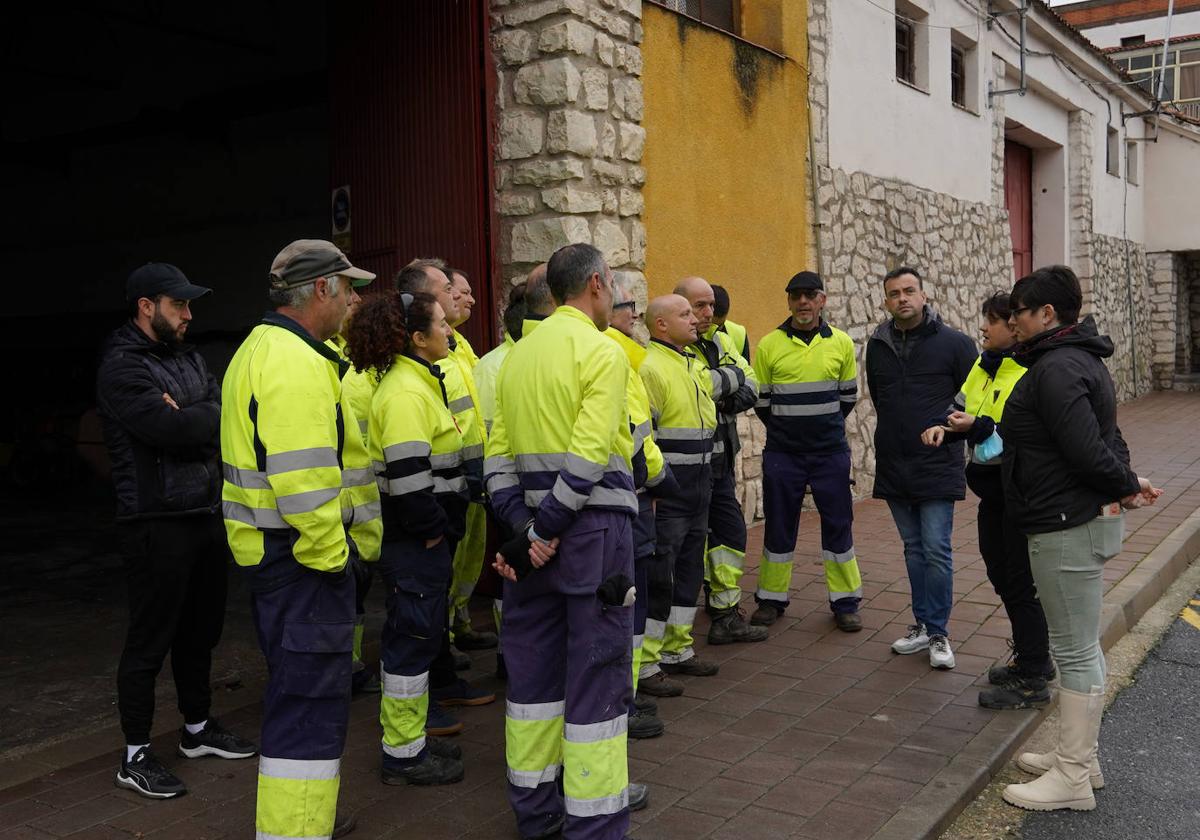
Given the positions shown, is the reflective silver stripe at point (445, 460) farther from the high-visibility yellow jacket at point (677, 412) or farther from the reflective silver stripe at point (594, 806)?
the reflective silver stripe at point (594, 806)

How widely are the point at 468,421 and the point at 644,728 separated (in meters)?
1.54

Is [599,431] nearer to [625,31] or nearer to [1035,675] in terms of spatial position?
[1035,675]

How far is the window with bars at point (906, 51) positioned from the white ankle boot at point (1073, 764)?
10.1m

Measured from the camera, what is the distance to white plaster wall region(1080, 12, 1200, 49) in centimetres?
2605

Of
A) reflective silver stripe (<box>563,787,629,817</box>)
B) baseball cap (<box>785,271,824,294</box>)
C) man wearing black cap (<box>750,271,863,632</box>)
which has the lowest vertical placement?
reflective silver stripe (<box>563,787,629,817</box>)

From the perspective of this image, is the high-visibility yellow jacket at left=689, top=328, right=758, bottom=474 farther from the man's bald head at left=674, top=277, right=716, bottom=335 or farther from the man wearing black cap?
the man wearing black cap

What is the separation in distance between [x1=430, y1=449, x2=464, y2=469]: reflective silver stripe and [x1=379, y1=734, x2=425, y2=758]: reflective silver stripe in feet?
3.56

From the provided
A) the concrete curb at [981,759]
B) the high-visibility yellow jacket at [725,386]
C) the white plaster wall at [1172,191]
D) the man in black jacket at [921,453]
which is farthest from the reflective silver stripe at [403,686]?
the white plaster wall at [1172,191]

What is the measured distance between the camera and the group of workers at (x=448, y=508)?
11.2 ft

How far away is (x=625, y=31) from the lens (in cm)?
727

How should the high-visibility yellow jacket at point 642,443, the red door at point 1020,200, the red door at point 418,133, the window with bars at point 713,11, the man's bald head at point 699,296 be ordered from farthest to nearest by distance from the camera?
the red door at point 1020,200, the window with bars at point 713,11, the red door at point 418,133, the man's bald head at point 699,296, the high-visibility yellow jacket at point 642,443

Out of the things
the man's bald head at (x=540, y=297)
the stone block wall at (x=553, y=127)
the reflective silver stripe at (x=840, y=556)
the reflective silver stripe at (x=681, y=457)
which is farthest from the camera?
the stone block wall at (x=553, y=127)

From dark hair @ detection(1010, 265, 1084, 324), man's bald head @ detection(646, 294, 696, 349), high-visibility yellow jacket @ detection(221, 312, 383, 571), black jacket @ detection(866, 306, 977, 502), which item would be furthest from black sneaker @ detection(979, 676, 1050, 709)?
high-visibility yellow jacket @ detection(221, 312, 383, 571)

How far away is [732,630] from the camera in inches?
238
